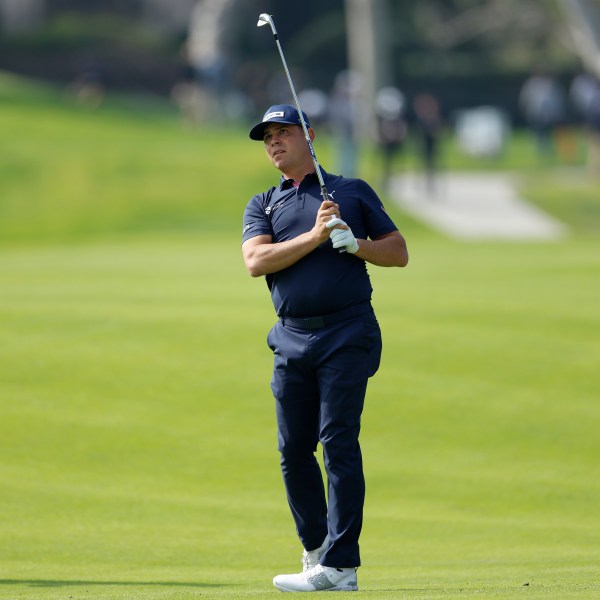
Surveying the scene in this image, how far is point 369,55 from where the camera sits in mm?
49562

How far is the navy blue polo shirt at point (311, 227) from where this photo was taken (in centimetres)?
736

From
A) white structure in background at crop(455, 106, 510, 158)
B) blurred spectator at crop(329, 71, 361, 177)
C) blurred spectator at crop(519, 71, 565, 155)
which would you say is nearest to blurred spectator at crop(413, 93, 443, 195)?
blurred spectator at crop(329, 71, 361, 177)

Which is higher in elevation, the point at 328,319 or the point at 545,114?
the point at 328,319

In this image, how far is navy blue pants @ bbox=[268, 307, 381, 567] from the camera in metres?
7.37

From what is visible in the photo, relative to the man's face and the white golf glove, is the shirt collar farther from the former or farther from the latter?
the white golf glove

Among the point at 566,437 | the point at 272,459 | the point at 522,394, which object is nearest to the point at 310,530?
the point at 272,459

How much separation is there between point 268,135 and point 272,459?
382 centimetres

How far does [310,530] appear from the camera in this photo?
7.77 m

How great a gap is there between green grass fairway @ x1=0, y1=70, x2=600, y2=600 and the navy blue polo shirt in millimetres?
1437

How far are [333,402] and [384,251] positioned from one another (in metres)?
0.80

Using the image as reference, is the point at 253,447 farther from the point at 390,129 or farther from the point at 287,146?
the point at 390,129

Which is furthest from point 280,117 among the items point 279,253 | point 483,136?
point 483,136

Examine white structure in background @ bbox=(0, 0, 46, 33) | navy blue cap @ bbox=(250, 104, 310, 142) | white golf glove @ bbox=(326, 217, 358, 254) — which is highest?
white structure in background @ bbox=(0, 0, 46, 33)

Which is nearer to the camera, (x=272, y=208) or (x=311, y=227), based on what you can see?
(x=311, y=227)
